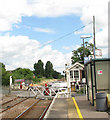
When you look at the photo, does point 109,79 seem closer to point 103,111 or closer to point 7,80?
point 103,111

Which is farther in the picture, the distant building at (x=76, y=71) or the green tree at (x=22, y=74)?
the green tree at (x=22, y=74)

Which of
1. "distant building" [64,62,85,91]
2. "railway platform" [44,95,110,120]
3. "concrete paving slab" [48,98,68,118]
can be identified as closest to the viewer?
"railway platform" [44,95,110,120]

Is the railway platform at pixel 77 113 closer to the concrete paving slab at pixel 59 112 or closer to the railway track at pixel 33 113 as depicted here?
the concrete paving slab at pixel 59 112

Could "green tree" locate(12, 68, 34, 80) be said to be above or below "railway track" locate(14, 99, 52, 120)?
above

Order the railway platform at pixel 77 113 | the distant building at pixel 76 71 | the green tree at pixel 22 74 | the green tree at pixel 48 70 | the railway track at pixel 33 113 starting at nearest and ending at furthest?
1. the railway platform at pixel 77 113
2. the railway track at pixel 33 113
3. the distant building at pixel 76 71
4. the green tree at pixel 22 74
5. the green tree at pixel 48 70

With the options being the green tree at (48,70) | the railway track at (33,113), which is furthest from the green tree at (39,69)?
the railway track at (33,113)

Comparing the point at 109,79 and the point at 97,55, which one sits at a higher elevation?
the point at 97,55

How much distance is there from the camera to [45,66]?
12062 centimetres

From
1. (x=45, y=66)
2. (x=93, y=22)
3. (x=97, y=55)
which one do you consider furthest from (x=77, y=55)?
(x=45, y=66)

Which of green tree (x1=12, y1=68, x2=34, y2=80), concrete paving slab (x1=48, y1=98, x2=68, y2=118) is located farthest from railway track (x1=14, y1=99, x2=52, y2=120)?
green tree (x1=12, y1=68, x2=34, y2=80)

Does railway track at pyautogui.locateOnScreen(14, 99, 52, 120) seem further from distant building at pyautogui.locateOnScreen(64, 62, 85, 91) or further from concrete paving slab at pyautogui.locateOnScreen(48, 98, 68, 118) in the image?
distant building at pyautogui.locateOnScreen(64, 62, 85, 91)

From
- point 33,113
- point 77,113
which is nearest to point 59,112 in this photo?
point 77,113

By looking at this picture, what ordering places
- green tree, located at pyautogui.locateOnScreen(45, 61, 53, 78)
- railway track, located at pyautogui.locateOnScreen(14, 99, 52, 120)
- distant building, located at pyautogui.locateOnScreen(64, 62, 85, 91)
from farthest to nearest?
green tree, located at pyautogui.locateOnScreen(45, 61, 53, 78) → distant building, located at pyautogui.locateOnScreen(64, 62, 85, 91) → railway track, located at pyautogui.locateOnScreen(14, 99, 52, 120)

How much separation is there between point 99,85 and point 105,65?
1.30 meters
